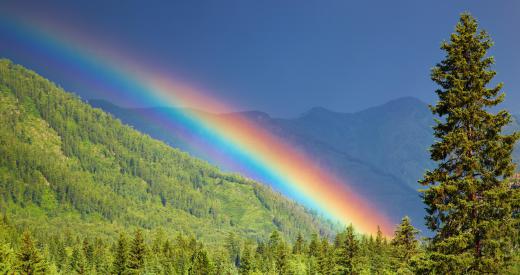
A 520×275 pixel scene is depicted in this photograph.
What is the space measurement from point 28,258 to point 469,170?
7331cm

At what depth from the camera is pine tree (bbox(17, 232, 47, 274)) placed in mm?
80863

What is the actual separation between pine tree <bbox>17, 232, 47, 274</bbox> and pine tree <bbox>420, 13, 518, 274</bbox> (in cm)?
6925

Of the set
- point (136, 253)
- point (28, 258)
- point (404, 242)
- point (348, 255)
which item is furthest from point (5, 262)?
point (404, 242)

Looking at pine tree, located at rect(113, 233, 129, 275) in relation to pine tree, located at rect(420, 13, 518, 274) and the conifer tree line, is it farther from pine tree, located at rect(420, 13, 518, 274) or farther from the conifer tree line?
pine tree, located at rect(420, 13, 518, 274)

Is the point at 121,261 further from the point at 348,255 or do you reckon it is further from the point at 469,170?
the point at 469,170

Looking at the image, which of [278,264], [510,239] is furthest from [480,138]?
[278,264]

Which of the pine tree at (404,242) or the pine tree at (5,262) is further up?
the pine tree at (404,242)

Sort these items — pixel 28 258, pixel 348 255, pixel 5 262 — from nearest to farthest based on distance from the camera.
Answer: pixel 5 262
pixel 28 258
pixel 348 255

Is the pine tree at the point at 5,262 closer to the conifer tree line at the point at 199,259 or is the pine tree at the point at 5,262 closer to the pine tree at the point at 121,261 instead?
the conifer tree line at the point at 199,259

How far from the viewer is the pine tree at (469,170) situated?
31266 mm

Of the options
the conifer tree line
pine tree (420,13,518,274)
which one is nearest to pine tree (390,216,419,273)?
the conifer tree line

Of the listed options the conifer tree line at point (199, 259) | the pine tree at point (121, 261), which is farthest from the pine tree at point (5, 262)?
the pine tree at point (121, 261)

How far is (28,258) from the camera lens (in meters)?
81.9

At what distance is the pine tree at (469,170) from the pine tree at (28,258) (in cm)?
6925
